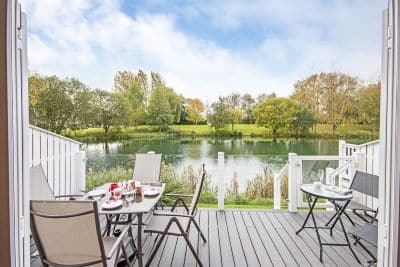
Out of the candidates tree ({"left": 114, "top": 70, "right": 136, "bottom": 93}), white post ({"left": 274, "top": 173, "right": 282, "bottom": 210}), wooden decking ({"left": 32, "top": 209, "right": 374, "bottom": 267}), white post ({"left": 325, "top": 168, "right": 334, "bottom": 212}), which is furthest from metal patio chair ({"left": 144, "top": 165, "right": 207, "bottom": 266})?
tree ({"left": 114, "top": 70, "right": 136, "bottom": 93})

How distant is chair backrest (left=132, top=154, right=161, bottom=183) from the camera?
15.4 feet

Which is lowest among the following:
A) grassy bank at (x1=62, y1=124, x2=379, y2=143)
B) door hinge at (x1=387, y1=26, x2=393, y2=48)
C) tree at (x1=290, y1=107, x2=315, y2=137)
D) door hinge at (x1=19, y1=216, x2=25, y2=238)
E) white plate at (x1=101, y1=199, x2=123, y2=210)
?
Answer: white plate at (x1=101, y1=199, x2=123, y2=210)

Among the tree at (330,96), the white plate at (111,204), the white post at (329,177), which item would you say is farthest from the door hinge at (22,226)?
the tree at (330,96)

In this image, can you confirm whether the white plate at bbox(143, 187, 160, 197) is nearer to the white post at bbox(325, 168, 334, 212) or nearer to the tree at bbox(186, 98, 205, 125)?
the white post at bbox(325, 168, 334, 212)

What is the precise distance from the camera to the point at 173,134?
7.09m

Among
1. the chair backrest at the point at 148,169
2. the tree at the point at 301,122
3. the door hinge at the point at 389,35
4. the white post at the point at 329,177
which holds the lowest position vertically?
the white post at the point at 329,177

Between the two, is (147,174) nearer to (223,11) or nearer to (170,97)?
(170,97)

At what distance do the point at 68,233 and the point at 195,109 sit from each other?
16.7ft

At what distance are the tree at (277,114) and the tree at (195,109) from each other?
1.30m

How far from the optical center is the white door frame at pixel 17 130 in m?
1.33

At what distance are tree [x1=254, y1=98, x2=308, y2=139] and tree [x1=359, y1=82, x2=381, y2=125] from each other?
4.26ft

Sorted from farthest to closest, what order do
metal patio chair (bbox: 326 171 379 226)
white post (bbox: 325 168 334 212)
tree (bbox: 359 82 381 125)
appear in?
tree (bbox: 359 82 381 125) < white post (bbox: 325 168 334 212) < metal patio chair (bbox: 326 171 379 226)

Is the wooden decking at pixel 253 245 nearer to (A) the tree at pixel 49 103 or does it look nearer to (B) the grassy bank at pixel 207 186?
(B) the grassy bank at pixel 207 186

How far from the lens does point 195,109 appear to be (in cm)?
704
